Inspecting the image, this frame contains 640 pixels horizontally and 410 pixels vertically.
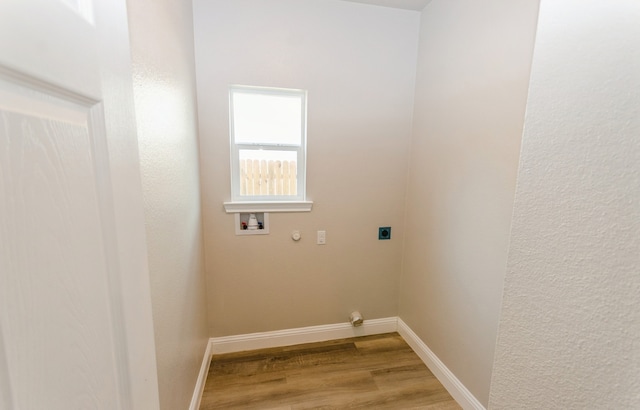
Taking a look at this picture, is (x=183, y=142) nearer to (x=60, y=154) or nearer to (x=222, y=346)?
(x=60, y=154)

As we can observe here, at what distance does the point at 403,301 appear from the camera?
7.34 feet

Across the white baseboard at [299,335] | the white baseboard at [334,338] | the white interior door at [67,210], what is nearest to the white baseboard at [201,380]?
the white baseboard at [334,338]

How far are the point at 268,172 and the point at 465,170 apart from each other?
53.0 inches

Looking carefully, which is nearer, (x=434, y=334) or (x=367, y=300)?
(x=434, y=334)

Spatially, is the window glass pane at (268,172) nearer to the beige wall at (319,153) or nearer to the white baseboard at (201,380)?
the beige wall at (319,153)

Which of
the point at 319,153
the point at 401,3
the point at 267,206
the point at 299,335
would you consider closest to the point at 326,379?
the point at 299,335

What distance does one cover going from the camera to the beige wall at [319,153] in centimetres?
174

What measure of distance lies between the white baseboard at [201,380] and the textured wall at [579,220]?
157cm

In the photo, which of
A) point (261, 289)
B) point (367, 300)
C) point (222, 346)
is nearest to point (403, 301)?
point (367, 300)

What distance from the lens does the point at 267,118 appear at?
1.93 m

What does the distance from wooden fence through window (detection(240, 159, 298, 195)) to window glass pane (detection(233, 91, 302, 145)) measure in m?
0.16

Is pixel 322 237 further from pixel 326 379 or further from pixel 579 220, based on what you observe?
pixel 579 220

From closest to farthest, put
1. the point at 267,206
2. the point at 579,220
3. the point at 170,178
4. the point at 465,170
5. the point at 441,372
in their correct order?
the point at 579,220 → the point at 170,178 → the point at 465,170 → the point at 441,372 → the point at 267,206

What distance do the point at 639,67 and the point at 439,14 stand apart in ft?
5.61
